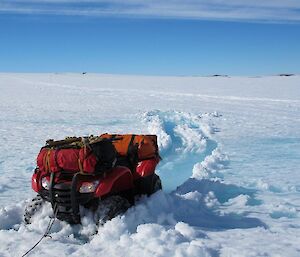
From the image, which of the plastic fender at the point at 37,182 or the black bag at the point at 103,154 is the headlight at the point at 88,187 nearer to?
the black bag at the point at 103,154

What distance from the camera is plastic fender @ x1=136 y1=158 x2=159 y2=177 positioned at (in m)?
4.55

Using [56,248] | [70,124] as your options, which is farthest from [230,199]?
[70,124]

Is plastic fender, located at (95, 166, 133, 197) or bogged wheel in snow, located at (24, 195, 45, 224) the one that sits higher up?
plastic fender, located at (95, 166, 133, 197)

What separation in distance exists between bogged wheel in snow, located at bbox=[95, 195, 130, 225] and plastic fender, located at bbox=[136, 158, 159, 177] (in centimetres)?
52

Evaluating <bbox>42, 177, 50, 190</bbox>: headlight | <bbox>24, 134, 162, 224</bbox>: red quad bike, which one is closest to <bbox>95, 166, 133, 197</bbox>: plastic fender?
<bbox>24, 134, 162, 224</bbox>: red quad bike

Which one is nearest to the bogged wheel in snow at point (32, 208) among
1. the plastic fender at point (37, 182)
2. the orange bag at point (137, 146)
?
the plastic fender at point (37, 182)

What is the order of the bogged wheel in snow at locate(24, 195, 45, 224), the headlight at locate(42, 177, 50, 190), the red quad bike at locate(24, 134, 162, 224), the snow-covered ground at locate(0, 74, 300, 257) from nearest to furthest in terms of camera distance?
the snow-covered ground at locate(0, 74, 300, 257) → the red quad bike at locate(24, 134, 162, 224) → the headlight at locate(42, 177, 50, 190) → the bogged wheel in snow at locate(24, 195, 45, 224)

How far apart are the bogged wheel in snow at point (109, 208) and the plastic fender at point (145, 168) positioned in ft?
1.70

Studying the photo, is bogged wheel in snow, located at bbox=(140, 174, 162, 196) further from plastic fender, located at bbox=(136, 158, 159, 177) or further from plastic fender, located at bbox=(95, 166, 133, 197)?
plastic fender, located at bbox=(95, 166, 133, 197)

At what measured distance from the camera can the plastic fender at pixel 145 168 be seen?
14.9 ft

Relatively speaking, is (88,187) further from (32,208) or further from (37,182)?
(32,208)

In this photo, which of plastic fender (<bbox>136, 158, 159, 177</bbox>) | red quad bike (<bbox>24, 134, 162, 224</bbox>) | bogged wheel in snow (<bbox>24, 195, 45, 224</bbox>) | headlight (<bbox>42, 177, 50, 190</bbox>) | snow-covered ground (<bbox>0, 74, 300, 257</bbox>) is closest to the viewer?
snow-covered ground (<bbox>0, 74, 300, 257</bbox>)

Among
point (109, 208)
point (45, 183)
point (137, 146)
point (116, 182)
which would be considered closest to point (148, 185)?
point (137, 146)

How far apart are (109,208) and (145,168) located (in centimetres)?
76
